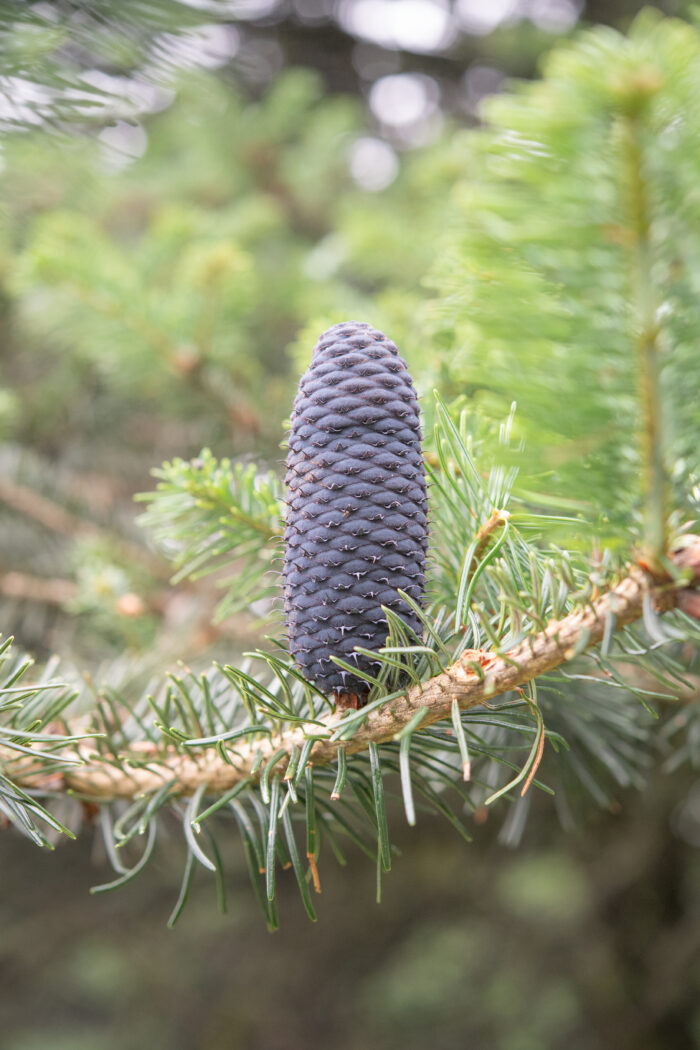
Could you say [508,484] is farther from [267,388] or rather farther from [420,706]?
[267,388]

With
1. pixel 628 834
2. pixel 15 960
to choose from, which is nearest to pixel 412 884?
pixel 628 834

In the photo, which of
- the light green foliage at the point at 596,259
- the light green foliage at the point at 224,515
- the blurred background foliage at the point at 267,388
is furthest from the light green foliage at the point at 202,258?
the light green foliage at the point at 596,259

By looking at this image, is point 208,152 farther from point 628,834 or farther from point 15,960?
point 15,960

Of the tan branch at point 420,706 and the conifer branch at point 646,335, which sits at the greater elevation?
the conifer branch at point 646,335

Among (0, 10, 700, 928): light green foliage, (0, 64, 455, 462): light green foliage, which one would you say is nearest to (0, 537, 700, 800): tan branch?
(0, 10, 700, 928): light green foliage

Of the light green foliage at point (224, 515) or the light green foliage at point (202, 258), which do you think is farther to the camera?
the light green foliage at point (202, 258)

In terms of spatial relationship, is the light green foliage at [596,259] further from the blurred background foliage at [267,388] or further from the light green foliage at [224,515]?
the light green foliage at [224,515]

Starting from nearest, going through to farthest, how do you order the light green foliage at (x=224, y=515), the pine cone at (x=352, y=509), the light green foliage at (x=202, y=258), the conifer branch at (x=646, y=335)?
1. the conifer branch at (x=646, y=335)
2. the pine cone at (x=352, y=509)
3. the light green foliage at (x=224, y=515)
4. the light green foliage at (x=202, y=258)

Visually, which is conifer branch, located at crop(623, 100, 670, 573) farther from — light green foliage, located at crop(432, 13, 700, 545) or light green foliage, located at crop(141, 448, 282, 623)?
light green foliage, located at crop(141, 448, 282, 623)
